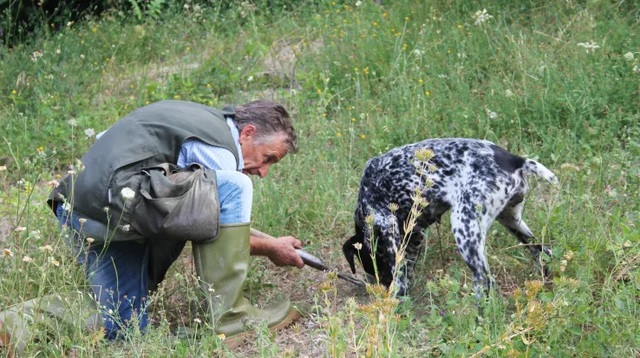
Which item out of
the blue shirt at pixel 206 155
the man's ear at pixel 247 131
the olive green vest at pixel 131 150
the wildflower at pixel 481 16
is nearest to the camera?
the olive green vest at pixel 131 150

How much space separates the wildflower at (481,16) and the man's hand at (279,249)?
3.32m

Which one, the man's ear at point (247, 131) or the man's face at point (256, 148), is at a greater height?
the man's ear at point (247, 131)

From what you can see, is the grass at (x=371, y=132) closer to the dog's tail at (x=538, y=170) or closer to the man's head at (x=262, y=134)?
the dog's tail at (x=538, y=170)

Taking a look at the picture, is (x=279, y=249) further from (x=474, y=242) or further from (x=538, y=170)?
(x=538, y=170)

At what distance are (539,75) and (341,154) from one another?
1533 mm

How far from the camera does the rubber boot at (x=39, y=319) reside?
14.1ft

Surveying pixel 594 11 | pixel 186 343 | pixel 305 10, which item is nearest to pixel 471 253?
pixel 186 343

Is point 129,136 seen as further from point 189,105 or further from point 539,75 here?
point 539,75

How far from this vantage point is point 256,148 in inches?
197

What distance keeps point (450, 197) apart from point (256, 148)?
1.02 meters

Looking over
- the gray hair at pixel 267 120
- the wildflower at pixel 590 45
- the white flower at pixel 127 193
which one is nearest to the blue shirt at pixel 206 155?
the gray hair at pixel 267 120

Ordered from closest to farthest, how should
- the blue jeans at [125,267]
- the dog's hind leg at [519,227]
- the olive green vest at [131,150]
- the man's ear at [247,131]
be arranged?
the olive green vest at [131,150] < the blue jeans at [125,267] < the man's ear at [247,131] < the dog's hind leg at [519,227]

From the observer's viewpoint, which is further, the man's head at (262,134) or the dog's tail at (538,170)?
the man's head at (262,134)

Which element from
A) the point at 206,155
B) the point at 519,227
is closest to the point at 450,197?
the point at 519,227
